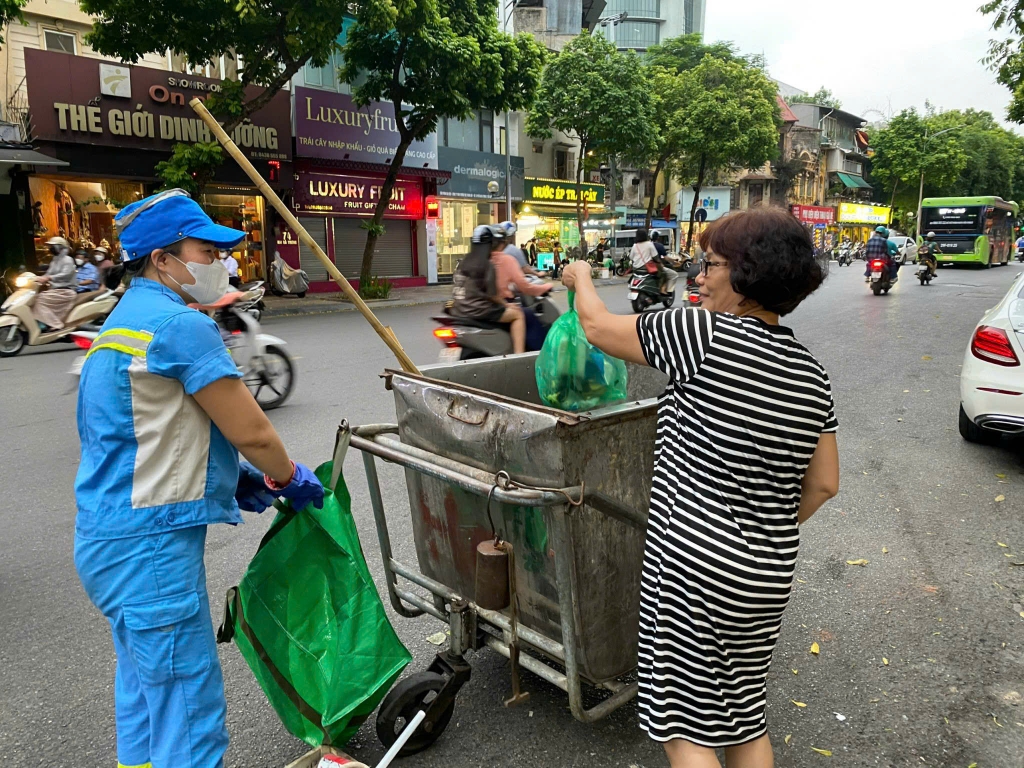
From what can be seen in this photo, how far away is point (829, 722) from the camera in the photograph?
2.55 meters

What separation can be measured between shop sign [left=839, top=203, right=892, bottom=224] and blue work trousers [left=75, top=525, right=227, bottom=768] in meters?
64.3

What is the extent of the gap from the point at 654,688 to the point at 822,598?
6.60 ft

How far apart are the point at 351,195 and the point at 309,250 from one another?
2.20 meters

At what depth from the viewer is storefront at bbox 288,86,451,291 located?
20719mm

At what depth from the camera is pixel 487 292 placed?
545 cm

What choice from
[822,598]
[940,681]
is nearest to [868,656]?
[940,681]

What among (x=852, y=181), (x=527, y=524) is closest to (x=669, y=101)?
(x=852, y=181)

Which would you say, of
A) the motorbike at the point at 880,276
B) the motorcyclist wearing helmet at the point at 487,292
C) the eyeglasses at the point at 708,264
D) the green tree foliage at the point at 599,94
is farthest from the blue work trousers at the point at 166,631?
the green tree foliage at the point at 599,94

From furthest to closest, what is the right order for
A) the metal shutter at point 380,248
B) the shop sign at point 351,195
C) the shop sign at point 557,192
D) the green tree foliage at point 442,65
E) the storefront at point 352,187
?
the shop sign at point 557,192
the metal shutter at point 380,248
the shop sign at point 351,195
the storefront at point 352,187
the green tree foliage at point 442,65

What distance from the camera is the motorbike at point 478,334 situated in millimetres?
5379

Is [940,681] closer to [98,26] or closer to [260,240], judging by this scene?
[98,26]

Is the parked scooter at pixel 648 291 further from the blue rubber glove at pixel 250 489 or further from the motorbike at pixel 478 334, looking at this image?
the blue rubber glove at pixel 250 489

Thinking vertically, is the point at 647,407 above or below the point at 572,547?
above

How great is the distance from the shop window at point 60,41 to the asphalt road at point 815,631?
13619mm
